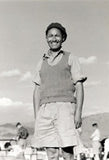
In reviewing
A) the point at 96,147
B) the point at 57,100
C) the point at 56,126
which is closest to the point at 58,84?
the point at 57,100

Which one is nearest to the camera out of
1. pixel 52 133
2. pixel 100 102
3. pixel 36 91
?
pixel 52 133

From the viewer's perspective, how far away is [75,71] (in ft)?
8.04

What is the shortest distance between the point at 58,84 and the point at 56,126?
0.79 feet

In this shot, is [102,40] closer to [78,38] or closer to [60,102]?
[78,38]

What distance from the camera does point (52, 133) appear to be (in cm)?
238

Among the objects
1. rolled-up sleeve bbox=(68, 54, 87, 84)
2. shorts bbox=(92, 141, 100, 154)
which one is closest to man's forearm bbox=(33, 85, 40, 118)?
rolled-up sleeve bbox=(68, 54, 87, 84)

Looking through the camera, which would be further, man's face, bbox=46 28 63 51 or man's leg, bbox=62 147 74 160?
man's face, bbox=46 28 63 51

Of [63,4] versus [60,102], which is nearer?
[60,102]

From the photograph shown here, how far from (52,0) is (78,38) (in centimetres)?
182

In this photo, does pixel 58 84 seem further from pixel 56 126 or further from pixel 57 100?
pixel 56 126

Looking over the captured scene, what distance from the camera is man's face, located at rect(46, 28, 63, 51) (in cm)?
250

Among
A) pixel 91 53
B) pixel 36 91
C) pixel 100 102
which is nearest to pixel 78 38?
pixel 91 53

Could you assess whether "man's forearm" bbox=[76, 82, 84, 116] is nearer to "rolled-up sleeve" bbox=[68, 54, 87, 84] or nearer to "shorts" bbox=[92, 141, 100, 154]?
"rolled-up sleeve" bbox=[68, 54, 87, 84]

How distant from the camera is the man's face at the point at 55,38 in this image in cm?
250
